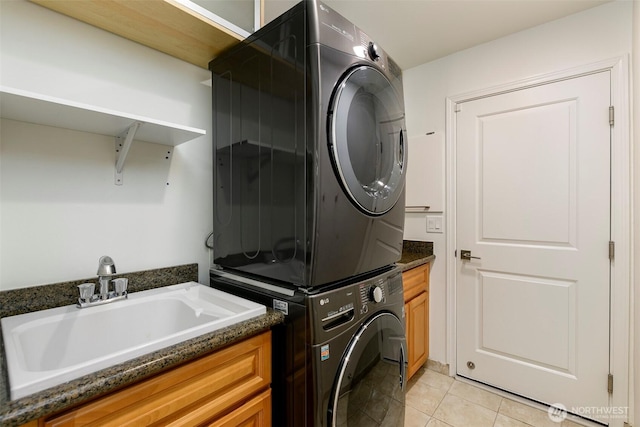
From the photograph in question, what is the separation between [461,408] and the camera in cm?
182

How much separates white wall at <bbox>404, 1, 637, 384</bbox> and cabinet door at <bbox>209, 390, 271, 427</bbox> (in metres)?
1.69

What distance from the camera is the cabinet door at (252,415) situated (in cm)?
85

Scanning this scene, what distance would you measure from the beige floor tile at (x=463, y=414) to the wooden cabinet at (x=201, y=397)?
1327 mm

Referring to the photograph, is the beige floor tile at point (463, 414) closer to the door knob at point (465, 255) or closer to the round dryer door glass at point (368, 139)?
the door knob at point (465, 255)

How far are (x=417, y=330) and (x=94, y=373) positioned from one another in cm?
189

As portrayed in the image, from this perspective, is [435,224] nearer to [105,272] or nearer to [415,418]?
[415,418]

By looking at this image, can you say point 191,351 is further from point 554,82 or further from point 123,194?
point 554,82

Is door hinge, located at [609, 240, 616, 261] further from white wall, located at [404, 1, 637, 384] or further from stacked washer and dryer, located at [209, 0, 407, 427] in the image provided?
stacked washer and dryer, located at [209, 0, 407, 427]

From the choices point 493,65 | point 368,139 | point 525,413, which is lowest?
point 525,413

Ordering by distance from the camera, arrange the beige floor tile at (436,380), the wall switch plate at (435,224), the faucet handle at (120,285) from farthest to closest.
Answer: the wall switch plate at (435,224) < the beige floor tile at (436,380) < the faucet handle at (120,285)

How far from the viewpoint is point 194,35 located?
→ 3.92 ft

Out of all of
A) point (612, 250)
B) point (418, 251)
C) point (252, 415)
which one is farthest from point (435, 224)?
point (252, 415)

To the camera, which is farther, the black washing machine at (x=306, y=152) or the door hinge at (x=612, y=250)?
the door hinge at (x=612, y=250)

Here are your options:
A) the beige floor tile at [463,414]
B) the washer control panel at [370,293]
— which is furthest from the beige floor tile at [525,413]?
the washer control panel at [370,293]
